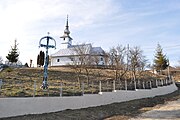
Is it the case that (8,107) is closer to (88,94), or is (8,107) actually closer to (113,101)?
(88,94)

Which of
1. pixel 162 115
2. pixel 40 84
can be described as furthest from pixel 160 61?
pixel 162 115

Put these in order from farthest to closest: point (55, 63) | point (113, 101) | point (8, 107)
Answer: point (55, 63) → point (113, 101) → point (8, 107)

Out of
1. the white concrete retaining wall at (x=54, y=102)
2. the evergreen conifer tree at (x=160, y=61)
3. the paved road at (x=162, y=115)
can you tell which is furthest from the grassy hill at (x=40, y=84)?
the evergreen conifer tree at (x=160, y=61)

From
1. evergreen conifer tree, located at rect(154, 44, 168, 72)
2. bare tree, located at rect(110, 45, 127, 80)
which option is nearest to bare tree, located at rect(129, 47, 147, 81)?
bare tree, located at rect(110, 45, 127, 80)

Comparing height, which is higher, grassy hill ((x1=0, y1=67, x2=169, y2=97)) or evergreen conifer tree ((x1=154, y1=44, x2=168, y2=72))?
evergreen conifer tree ((x1=154, y1=44, x2=168, y2=72))

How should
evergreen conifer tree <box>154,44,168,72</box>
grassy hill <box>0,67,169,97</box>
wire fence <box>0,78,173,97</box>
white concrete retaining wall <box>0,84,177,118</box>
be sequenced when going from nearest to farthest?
white concrete retaining wall <box>0,84,177,118</box> < grassy hill <box>0,67,169,97</box> < wire fence <box>0,78,173,97</box> < evergreen conifer tree <box>154,44,168,72</box>

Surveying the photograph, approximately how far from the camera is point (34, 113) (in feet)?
35.1

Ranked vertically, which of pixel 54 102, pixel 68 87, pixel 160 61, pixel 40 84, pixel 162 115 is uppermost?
pixel 160 61

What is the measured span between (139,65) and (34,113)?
83.8 ft

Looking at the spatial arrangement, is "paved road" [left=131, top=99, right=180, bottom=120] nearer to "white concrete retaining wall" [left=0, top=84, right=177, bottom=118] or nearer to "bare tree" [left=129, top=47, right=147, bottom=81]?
"white concrete retaining wall" [left=0, top=84, right=177, bottom=118]

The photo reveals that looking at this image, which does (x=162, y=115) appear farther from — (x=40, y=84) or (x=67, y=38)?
(x=67, y=38)

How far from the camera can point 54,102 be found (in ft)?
39.3

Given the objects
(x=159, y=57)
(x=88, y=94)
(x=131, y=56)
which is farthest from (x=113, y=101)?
(x=159, y=57)

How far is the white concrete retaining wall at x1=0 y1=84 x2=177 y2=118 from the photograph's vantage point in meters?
9.79
